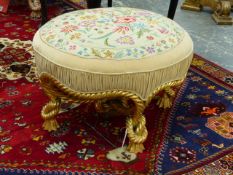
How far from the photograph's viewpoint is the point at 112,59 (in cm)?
101

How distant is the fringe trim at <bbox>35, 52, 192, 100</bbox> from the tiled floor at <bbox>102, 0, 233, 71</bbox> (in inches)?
36.9

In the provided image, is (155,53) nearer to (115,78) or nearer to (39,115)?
(115,78)

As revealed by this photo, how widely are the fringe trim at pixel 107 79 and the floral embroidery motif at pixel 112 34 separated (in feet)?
0.18

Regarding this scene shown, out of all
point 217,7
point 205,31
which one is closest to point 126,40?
point 205,31

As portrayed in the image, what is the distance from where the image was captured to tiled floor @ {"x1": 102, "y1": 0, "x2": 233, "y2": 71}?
2018 mm

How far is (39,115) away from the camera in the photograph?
4.39 feet

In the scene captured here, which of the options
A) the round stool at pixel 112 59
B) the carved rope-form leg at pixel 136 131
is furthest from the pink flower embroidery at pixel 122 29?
the carved rope-form leg at pixel 136 131

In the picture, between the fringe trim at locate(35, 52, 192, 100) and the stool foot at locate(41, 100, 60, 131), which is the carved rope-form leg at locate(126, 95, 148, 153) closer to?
the fringe trim at locate(35, 52, 192, 100)

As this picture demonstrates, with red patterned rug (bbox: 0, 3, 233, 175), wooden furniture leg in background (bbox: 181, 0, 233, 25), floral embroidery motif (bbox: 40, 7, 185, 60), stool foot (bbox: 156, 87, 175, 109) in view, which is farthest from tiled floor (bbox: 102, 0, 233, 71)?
floral embroidery motif (bbox: 40, 7, 185, 60)

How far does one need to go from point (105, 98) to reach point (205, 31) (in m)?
1.57

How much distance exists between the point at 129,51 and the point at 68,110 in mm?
470

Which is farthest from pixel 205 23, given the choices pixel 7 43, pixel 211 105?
pixel 7 43

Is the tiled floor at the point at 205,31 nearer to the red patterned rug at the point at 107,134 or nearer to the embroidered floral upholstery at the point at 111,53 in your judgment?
the red patterned rug at the point at 107,134

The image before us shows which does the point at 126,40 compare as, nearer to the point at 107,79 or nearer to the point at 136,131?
the point at 107,79
